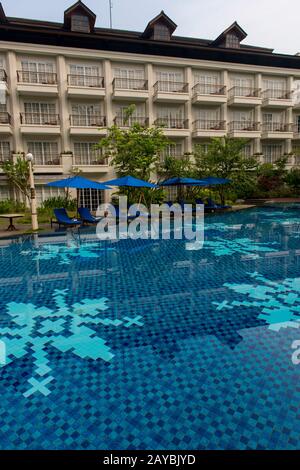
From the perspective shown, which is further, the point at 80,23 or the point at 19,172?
the point at 80,23

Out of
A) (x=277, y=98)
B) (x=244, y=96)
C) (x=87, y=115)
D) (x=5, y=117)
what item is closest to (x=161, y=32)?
(x=244, y=96)

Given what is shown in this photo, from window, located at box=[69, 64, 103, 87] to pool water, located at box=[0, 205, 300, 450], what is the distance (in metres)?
21.3

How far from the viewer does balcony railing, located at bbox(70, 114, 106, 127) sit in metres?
24.5

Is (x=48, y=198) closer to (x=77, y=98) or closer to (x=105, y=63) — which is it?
(x=77, y=98)

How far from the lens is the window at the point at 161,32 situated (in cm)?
2589

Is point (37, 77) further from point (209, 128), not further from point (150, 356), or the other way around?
point (150, 356)

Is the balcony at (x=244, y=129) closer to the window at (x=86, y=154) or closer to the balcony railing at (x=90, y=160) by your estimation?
the balcony railing at (x=90, y=160)

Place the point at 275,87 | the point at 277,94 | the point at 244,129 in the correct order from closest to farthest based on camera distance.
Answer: the point at 244,129 < the point at 277,94 < the point at 275,87

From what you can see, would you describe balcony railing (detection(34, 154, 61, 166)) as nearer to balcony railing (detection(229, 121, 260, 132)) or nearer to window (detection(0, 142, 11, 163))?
window (detection(0, 142, 11, 163))

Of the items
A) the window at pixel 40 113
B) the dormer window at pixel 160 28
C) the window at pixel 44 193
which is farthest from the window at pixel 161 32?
the window at pixel 44 193

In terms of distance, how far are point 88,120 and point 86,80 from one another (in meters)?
3.21

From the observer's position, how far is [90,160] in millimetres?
25438

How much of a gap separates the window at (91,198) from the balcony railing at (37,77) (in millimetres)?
8812

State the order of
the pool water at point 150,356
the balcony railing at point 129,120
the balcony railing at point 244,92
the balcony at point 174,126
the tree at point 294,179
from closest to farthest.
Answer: the pool water at point 150,356 → the balcony railing at point 129,120 → the balcony at point 174,126 → the tree at point 294,179 → the balcony railing at point 244,92
